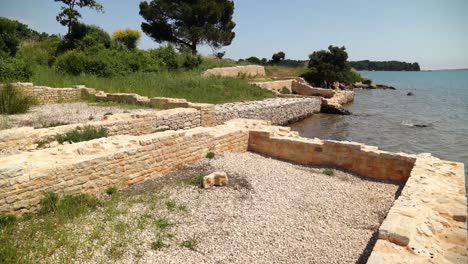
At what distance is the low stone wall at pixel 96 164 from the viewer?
5188mm

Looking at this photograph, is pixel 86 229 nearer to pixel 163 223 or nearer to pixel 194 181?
pixel 163 223

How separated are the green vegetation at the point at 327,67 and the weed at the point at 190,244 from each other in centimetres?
3603

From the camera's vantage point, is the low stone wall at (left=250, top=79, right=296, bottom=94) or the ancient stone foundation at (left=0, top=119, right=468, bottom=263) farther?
the low stone wall at (left=250, top=79, right=296, bottom=94)

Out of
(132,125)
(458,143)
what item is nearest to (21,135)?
Result: (132,125)

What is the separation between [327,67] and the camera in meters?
38.5

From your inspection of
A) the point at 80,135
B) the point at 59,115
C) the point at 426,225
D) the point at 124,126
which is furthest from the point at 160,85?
the point at 426,225

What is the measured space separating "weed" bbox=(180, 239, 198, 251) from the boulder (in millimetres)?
1925

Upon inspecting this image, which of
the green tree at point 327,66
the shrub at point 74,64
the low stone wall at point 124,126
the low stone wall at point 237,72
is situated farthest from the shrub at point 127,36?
the green tree at point 327,66

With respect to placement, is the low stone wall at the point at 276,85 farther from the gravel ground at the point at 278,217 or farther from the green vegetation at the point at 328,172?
the gravel ground at the point at 278,217

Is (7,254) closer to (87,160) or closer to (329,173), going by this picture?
(87,160)

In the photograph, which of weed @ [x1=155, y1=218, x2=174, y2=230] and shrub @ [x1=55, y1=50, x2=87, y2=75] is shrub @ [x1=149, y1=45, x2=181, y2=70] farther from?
weed @ [x1=155, y1=218, x2=174, y2=230]

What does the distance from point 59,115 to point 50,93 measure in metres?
3.95

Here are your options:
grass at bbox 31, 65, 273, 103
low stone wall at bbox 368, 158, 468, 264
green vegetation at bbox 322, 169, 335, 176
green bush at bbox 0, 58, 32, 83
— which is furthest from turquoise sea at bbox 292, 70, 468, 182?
green bush at bbox 0, 58, 32, 83

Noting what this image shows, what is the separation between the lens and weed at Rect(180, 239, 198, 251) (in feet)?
15.3
